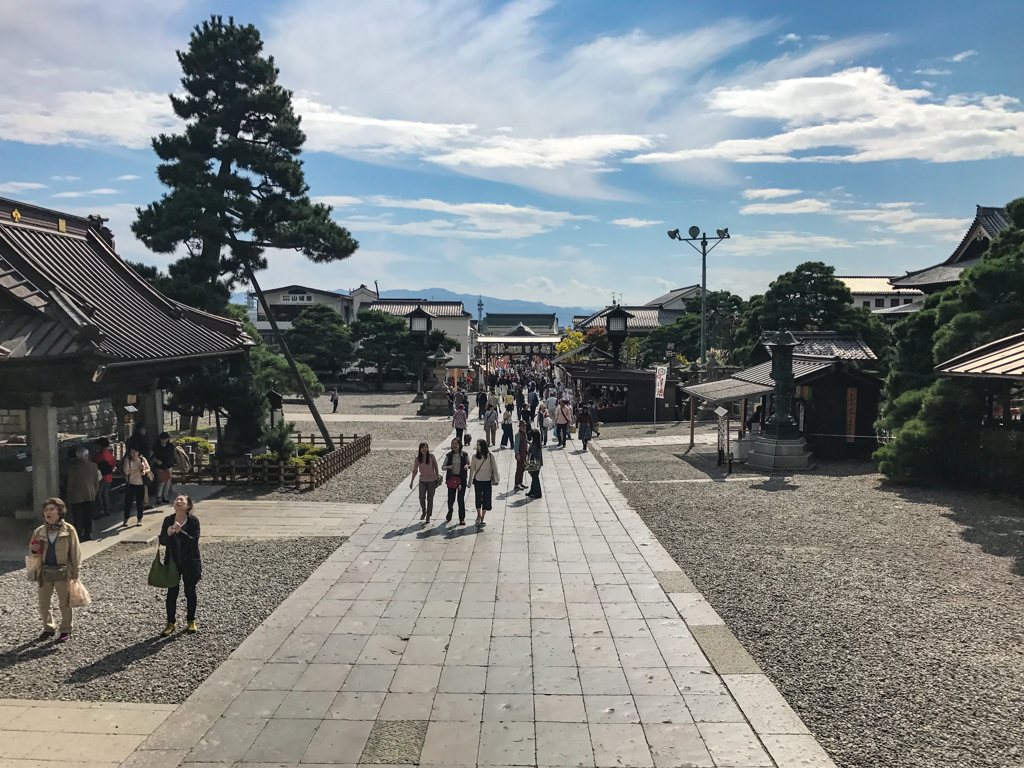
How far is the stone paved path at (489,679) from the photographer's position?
207 inches

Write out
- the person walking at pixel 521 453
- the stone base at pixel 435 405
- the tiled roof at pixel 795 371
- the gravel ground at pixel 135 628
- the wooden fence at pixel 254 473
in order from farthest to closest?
the stone base at pixel 435 405
the tiled roof at pixel 795 371
the wooden fence at pixel 254 473
the person walking at pixel 521 453
the gravel ground at pixel 135 628

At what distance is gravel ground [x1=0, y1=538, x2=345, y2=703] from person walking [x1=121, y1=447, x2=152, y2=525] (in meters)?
1.67

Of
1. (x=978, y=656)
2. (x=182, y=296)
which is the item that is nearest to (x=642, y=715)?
(x=978, y=656)

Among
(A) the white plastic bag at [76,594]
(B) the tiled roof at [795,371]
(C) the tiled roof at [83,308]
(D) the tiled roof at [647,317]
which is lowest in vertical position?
(A) the white plastic bag at [76,594]

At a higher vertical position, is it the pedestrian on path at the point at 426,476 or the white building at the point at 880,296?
the white building at the point at 880,296

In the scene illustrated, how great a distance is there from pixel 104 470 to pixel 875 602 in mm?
11939

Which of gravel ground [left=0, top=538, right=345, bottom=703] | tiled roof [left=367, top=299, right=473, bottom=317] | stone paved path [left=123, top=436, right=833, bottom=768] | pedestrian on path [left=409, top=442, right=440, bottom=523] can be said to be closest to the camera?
stone paved path [left=123, top=436, right=833, bottom=768]

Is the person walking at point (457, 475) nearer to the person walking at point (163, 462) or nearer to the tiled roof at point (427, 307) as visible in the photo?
the person walking at point (163, 462)

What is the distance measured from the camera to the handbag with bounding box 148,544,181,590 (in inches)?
287

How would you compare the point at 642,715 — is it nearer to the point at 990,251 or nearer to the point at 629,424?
the point at 990,251

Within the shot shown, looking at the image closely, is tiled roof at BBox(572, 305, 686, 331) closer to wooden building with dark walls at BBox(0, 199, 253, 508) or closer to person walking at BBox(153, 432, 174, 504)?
wooden building with dark walls at BBox(0, 199, 253, 508)

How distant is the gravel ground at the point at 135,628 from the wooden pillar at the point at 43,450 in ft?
5.25

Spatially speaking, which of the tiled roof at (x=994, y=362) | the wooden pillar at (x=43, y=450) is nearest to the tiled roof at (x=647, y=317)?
the tiled roof at (x=994, y=362)

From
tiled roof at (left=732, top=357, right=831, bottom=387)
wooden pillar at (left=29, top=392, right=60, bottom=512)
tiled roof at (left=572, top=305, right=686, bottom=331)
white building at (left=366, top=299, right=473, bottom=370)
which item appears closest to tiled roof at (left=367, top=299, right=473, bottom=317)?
white building at (left=366, top=299, right=473, bottom=370)
